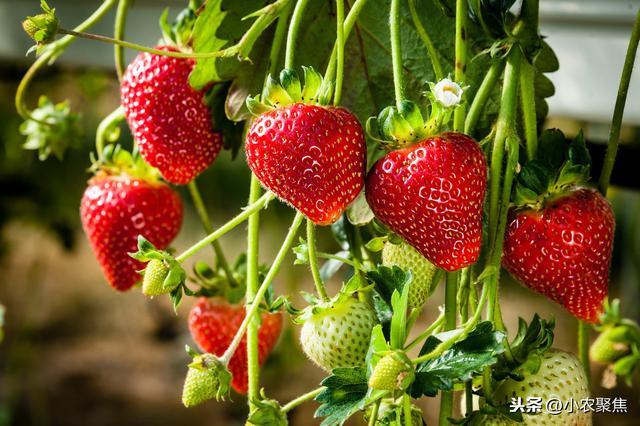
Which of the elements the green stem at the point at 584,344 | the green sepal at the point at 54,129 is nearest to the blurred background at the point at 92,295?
the green sepal at the point at 54,129

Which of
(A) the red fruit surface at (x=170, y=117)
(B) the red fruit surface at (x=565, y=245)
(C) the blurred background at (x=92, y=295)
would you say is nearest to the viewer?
(B) the red fruit surface at (x=565, y=245)

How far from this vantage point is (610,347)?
73cm

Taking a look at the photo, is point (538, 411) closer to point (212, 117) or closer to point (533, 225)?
point (533, 225)

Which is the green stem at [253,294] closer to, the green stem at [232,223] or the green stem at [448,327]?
the green stem at [232,223]

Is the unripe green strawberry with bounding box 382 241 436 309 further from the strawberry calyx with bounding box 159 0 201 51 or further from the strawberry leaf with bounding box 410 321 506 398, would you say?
the strawberry calyx with bounding box 159 0 201 51

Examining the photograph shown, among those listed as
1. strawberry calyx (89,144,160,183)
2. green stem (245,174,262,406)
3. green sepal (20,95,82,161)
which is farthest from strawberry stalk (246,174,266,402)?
green sepal (20,95,82,161)

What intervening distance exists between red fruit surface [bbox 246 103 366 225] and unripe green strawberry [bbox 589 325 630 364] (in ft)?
1.03

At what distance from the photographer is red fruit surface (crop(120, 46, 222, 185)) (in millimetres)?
669

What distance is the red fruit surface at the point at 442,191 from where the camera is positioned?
1.62 ft

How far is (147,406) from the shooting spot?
7.01 ft

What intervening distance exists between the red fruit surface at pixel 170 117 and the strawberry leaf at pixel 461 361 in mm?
278

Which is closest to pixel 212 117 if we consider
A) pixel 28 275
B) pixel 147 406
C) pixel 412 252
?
pixel 412 252

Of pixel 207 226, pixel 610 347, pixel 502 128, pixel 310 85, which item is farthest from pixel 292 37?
pixel 610 347

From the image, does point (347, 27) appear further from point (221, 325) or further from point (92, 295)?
point (92, 295)
